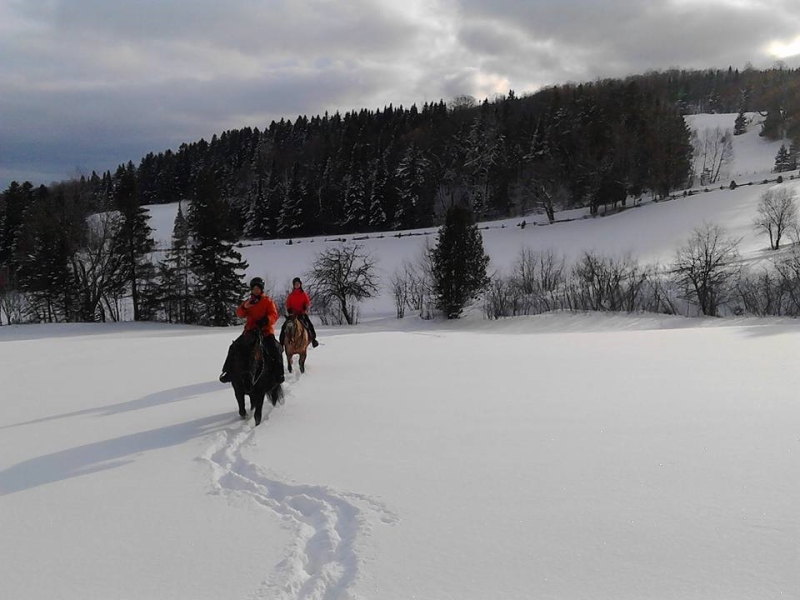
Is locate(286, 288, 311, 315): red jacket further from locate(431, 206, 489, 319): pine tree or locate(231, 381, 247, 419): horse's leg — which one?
locate(431, 206, 489, 319): pine tree

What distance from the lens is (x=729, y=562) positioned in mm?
3570

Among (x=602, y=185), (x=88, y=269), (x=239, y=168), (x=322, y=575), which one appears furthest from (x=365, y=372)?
(x=239, y=168)

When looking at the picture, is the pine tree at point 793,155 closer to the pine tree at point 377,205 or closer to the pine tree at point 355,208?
the pine tree at point 377,205

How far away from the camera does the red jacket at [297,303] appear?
1222 centimetres

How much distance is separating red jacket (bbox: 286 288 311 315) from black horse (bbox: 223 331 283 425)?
12.9 feet

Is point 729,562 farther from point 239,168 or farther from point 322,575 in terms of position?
point 239,168

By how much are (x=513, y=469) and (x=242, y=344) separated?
14.8 feet

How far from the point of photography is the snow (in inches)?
142

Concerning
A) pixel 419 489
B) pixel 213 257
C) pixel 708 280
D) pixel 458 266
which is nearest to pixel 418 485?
pixel 419 489

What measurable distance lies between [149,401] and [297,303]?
3.90 metres

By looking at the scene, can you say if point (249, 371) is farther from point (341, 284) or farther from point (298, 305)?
point (341, 284)

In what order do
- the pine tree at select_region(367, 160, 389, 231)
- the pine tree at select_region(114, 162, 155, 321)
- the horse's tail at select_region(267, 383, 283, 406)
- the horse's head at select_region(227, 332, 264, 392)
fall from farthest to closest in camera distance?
1. the pine tree at select_region(367, 160, 389, 231)
2. the pine tree at select_region(114, 162, 155, 321)
3. the horse's tail at select_region(267, 383, 283, 406)
4. the horse's head at select_region(227, 332, 264, 392)

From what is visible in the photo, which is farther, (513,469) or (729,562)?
(513,469)

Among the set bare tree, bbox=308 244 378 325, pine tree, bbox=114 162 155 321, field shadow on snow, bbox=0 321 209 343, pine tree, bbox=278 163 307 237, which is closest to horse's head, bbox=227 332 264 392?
field shadow on snow, bbox=0 321 209 343
